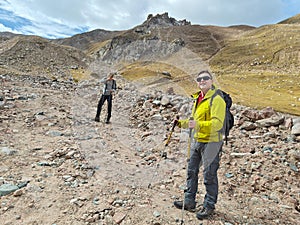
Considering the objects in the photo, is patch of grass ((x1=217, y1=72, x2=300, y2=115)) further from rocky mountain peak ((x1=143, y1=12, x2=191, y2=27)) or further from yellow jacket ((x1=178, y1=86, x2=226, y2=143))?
rocky mountain peak ((x1=143, y1=12, x2=191, y2=27))

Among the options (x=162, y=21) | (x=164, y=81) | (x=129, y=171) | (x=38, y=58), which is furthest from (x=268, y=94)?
(x=162, y=21)

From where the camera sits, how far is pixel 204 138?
3672 mm

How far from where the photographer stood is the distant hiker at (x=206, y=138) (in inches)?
135

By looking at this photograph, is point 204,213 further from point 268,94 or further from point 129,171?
point 268,94

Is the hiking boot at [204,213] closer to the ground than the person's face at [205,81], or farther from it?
closer to the ground

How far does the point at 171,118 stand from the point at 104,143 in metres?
3.20

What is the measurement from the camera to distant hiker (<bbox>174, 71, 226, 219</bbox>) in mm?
3440

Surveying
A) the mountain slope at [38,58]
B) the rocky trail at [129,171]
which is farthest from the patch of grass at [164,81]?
the rocky trail at [129,171]

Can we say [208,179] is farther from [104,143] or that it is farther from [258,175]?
[104,143]

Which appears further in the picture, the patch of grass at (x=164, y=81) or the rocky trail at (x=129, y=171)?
the patch of grass at (x=164, y=81)

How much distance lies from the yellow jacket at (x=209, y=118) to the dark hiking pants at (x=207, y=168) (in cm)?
12

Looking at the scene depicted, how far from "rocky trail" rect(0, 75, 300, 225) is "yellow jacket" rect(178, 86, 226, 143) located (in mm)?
1379

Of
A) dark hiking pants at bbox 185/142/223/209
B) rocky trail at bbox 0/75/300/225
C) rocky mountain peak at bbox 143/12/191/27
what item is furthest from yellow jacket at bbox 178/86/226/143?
rocky mountain peak at bbox 143/12/191/27

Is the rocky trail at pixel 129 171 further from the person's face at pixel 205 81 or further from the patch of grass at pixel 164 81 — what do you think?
the patch of grass at pixel 164 81
